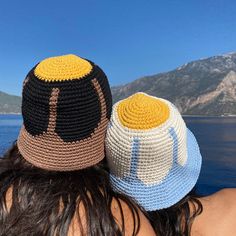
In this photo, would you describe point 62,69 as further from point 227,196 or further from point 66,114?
point 227,196

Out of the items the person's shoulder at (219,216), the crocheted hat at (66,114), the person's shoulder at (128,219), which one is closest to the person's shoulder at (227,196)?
the person's shoulder at (219,216)

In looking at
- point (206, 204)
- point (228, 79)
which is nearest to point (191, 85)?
point (228, 79)

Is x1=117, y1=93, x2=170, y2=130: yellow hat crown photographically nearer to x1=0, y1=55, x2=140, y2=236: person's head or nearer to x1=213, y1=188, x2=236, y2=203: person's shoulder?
x1=0, y1=55, x2=140, y2=236: person's head

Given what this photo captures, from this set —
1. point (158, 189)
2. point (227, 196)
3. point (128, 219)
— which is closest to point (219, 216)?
point (227, 196)

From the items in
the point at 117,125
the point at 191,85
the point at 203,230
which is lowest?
the point at 191,85

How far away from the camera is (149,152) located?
4.03 ft

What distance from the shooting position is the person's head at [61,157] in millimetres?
1188

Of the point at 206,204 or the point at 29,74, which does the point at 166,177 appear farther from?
the point at 29,74

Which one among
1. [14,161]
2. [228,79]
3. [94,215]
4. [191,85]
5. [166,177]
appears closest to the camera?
[94,215]

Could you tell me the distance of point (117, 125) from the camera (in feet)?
4.16

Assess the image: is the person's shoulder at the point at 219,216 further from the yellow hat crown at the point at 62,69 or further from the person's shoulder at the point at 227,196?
the yellow hat crown at the point at 62,69

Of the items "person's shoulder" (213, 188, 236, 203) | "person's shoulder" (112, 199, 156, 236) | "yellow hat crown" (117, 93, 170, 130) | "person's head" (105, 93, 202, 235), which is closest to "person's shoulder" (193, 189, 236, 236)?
"person's shoulder" (213, 188, 236, 203)

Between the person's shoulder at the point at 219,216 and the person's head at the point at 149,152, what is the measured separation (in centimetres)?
13

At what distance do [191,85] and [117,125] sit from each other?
18447cm
